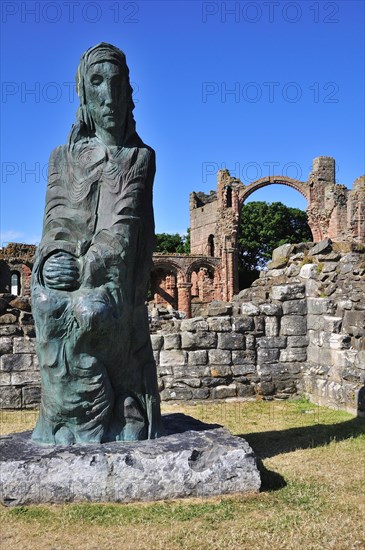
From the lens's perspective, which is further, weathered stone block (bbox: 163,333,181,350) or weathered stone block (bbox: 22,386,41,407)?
weathered stone block (bbox: 163,333,181,350)

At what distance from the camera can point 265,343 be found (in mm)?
9125

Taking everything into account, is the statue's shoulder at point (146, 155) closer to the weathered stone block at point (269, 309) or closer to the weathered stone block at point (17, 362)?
the weathered stone block at point (17, 362)

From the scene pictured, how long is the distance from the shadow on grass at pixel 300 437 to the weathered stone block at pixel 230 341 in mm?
2280

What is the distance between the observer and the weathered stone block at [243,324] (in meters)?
9.01

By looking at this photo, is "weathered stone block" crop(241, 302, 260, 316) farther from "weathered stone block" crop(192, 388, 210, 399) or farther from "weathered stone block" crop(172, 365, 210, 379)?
"weathered stone block" crop(192, 388, 210, 399)

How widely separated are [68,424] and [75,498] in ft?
1.80

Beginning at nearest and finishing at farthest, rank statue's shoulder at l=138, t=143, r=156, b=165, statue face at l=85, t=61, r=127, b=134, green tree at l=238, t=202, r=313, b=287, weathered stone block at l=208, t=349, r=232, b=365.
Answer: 1. statue face at l=85, t=61, r=127, b=134
2. statue's shoulder at l=138, t=143, r=156, b=165
3. weathered stone block at l=208, t=349, r=232, b=365
4. green tree at l=238, t=202, r=313, b=287

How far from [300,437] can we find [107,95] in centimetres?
390

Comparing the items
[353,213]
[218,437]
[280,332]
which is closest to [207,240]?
[353,213]

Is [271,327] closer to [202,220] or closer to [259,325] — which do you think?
[259,325]

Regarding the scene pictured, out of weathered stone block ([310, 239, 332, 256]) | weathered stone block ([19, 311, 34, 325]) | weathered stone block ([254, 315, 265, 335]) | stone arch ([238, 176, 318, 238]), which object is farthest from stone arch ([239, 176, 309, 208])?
weathered stone block ([19, 311, 34, 325])

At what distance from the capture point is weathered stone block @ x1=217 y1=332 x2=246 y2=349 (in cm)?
895

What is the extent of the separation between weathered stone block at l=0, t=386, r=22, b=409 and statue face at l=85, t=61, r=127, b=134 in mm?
4968

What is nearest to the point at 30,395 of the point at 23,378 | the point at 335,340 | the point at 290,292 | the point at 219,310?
the point at 23,378
